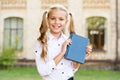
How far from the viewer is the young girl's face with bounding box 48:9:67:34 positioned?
3799 millimetres

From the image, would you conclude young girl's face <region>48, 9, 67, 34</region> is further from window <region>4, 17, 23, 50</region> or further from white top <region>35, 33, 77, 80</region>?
window <region>4, 17, 23, 50</region>

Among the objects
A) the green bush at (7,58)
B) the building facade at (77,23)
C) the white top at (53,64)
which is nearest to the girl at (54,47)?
the white top at (53,64)

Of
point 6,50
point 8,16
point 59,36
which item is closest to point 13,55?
point 6,50

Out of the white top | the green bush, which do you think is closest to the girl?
the white top

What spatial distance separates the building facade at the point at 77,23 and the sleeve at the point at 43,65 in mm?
22560

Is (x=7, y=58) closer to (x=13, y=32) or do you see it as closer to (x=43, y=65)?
(x=13, y=32)

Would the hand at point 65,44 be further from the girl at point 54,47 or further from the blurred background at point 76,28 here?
the blurred background at point 76,28

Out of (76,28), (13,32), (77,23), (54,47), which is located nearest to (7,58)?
(13,32)

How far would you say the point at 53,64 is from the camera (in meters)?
3.72

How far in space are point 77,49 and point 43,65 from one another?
33 cm

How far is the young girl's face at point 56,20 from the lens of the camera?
12.5 feet

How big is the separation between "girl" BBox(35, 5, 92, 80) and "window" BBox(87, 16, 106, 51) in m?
22.7

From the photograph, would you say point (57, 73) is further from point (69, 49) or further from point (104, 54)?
point (104, 54)

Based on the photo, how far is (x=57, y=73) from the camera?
3.81 metres
